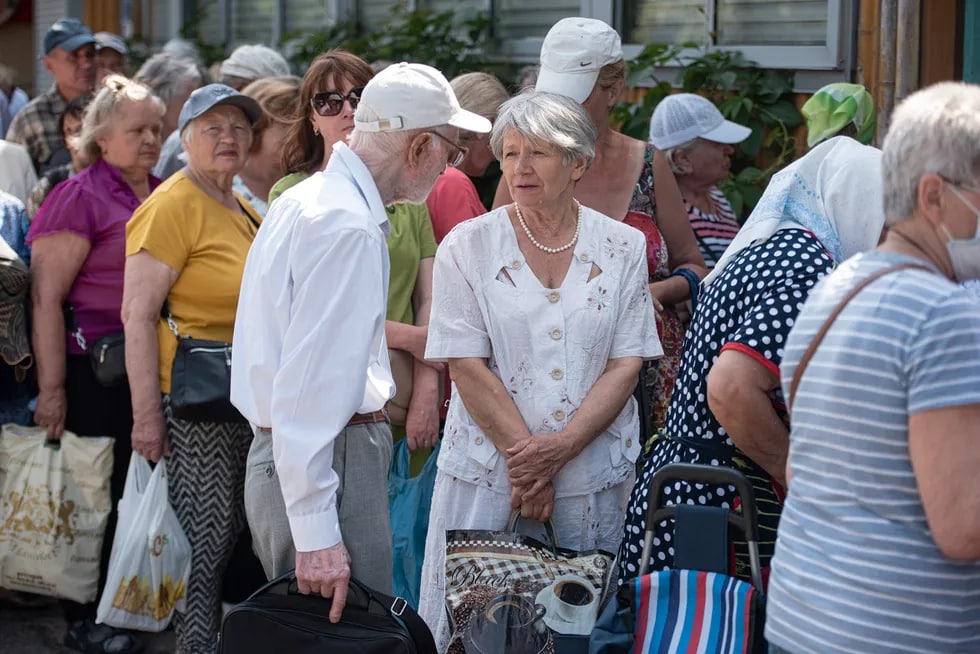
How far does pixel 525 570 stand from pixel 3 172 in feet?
12.0

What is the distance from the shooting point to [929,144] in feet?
6.57

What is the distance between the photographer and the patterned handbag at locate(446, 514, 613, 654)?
308 cm

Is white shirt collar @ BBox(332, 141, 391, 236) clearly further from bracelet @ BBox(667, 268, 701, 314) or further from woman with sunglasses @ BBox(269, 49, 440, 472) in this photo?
bracelet @ BBox(667, 268, 701, 314)

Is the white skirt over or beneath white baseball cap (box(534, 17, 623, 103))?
beneath

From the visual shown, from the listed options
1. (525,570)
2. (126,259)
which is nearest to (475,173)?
(126,259)

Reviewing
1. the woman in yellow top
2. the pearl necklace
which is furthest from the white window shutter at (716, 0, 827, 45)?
the woman in yellow top

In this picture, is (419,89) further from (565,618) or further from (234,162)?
(234,162)

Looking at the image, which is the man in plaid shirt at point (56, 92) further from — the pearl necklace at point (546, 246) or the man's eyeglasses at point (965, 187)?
the man's eyeglasses at point (965, 187)

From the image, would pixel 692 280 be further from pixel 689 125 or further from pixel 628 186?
pixel 689 125

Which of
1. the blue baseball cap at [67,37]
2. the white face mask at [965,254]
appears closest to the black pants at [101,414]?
the blue baseball cap at [67,37]

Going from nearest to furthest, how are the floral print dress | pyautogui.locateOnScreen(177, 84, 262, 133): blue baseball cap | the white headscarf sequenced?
the white headscarf → the floral print dress → pyautogui.locateOnScreen(177, 84, 262, 133): blue baseball cap

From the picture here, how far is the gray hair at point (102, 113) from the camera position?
4809 millimetres

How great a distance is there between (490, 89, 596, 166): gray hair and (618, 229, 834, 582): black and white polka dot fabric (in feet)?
2.20

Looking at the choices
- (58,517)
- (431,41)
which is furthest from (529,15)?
(58,517)
